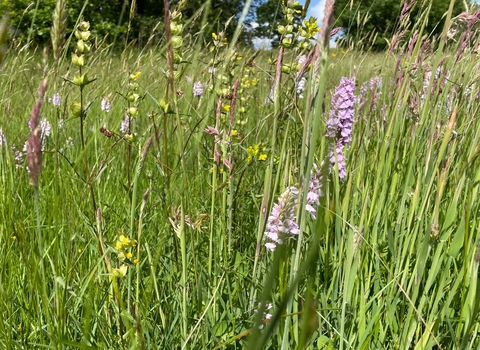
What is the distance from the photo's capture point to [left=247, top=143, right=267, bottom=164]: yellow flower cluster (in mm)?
1220

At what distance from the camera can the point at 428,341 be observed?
0.87 meters

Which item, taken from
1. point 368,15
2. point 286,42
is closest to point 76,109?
point 286,42

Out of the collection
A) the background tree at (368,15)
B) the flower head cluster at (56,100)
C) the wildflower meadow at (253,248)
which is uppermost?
the background tree at (368,15)

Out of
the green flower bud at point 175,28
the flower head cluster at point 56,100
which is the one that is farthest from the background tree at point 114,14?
the flower head cluster at point 56,100

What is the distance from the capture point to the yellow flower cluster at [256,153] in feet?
4.00

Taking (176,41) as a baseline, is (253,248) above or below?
below

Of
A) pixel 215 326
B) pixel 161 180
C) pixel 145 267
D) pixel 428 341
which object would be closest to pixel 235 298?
pixel 215 326

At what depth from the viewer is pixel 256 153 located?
1267 mm

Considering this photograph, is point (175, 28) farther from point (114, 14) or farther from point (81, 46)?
point (114, 14)

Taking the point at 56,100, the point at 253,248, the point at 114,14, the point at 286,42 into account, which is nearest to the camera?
the point at 286,42

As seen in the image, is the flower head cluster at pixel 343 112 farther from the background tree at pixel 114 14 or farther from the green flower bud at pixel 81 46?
the green flower bud at pixel 81 46

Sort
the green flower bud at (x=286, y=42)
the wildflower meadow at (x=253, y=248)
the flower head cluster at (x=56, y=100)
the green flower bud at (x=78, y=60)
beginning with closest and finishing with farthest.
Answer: the wildflower meadow at (x=253, y=248) → the green flower bud at (x=78, y=60) → the green flower bud at (x=286, y=42) → the flower head cluster at (x=56, y=100)

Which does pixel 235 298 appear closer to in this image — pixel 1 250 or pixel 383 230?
pixel 383 230

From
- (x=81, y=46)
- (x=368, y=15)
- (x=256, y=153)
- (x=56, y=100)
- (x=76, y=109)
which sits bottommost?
(x=56, y=100)
